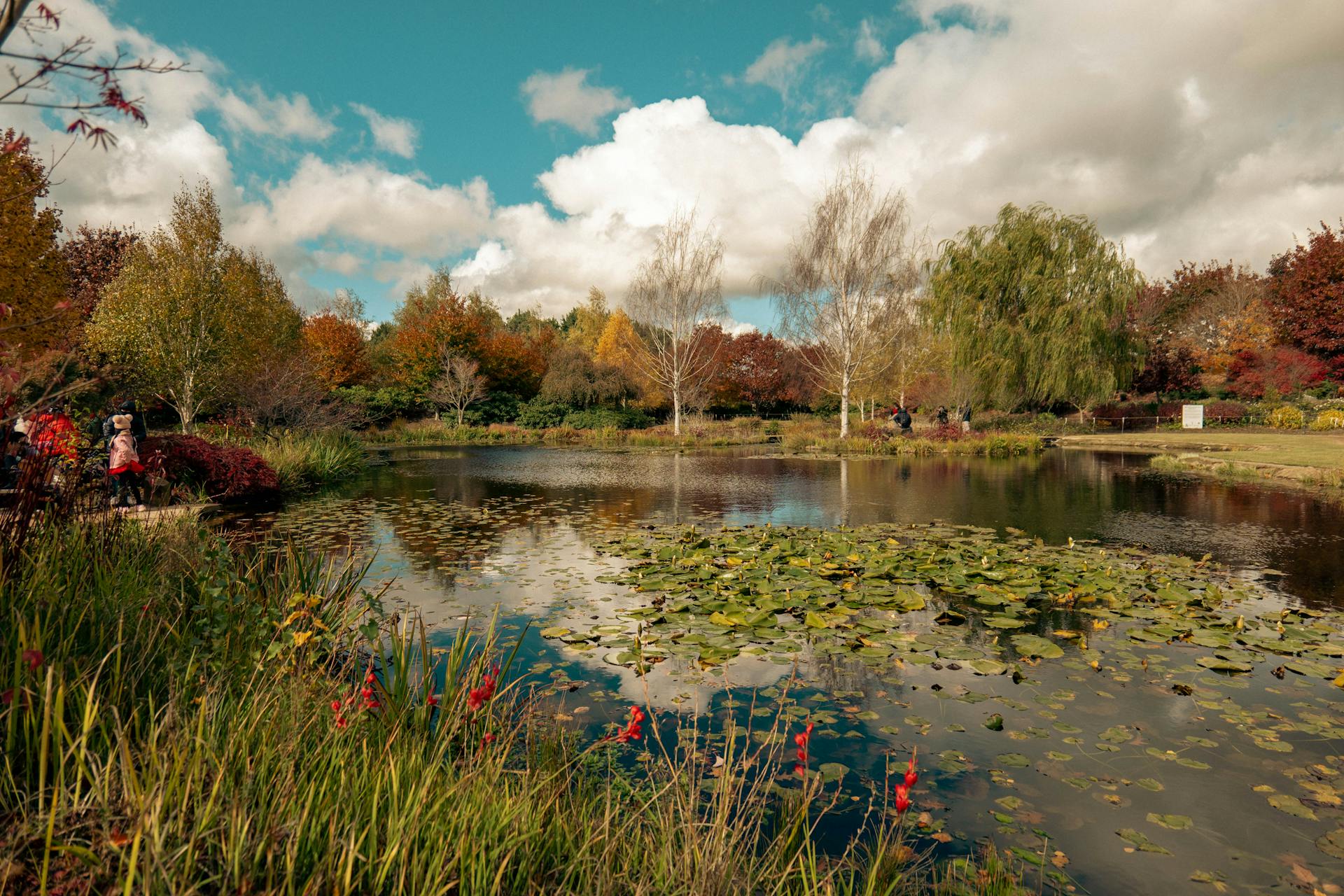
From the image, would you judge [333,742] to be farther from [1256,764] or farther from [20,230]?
[20,230]

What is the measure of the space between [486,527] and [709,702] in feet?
23.9

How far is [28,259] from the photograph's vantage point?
22094 millimetres

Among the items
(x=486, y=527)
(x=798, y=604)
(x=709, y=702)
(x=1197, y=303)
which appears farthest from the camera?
(x=1197, y=303)

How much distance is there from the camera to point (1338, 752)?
151 inches

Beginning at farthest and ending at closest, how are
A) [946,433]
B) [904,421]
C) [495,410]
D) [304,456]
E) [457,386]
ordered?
[495,410] < [457,386] < [904,421] < [946,433] < [304,456]

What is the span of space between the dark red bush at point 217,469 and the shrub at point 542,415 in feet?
96.8

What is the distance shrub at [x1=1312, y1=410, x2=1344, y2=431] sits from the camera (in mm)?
29484

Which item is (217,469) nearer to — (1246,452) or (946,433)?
(946,433)

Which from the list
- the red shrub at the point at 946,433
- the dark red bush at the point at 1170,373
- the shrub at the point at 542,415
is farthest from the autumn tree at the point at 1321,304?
the shrub at the point at 542,415

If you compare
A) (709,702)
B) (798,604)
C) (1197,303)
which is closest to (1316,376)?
(1197,303)

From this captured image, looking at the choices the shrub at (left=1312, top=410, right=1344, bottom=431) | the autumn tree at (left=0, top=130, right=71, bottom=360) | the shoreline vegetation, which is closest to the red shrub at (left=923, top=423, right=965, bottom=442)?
the shoreline vegetation

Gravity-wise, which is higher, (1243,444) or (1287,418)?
(1287,418)

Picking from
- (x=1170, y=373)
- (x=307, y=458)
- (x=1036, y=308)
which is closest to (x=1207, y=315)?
(x=1170, y=373)

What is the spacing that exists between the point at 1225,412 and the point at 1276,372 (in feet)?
9.98
